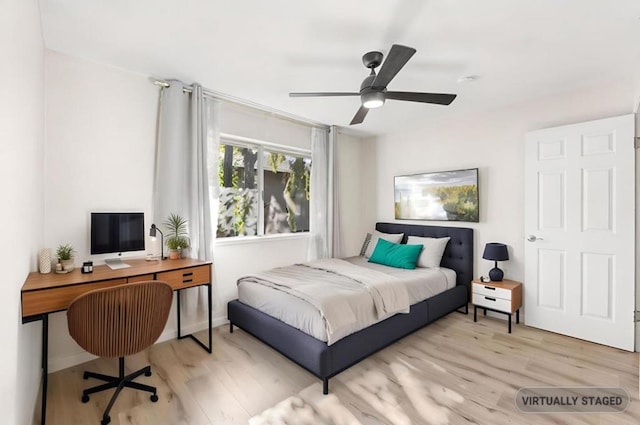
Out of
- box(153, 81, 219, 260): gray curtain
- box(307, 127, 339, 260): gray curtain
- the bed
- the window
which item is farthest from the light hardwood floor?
box(307, 127, 339, 260): gray curtain

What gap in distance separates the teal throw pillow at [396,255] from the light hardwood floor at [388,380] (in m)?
0.93

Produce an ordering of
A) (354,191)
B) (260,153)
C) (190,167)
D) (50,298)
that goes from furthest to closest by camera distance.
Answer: (354,191) < (260,153) < (190,167) < (50,298)

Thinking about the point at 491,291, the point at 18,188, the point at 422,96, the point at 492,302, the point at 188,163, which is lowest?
the point at 492,302

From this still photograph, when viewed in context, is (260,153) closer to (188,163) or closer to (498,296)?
(188,163)

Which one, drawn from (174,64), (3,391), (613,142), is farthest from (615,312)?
(174,64)

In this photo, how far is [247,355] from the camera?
273 centimetres

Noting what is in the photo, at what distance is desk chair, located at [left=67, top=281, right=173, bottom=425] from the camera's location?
181 centimetres

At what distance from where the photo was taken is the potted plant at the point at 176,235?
2.89 m

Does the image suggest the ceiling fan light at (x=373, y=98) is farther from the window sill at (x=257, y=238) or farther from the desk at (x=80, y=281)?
the window sill at (x=257, y=238)

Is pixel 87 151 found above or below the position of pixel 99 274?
above

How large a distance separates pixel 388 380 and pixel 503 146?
301cm

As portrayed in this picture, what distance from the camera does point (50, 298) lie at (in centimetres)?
187

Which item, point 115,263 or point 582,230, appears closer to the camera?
point 115,263

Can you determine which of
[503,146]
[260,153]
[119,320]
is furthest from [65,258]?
[503,146]
